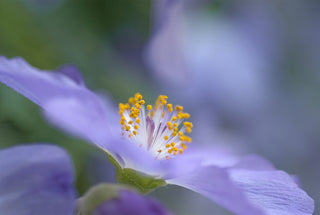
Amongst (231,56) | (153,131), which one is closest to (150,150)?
(153,131)

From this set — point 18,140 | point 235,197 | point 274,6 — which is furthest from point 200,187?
point 274,6

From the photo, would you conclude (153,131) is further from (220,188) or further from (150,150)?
(220,188)

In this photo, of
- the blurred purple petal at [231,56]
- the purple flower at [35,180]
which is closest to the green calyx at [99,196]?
the purple flower at [35,180]

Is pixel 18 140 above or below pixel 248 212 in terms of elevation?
above

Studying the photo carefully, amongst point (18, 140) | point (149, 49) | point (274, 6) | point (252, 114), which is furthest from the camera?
point (274, 6)

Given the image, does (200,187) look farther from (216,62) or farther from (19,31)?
(216,62)
